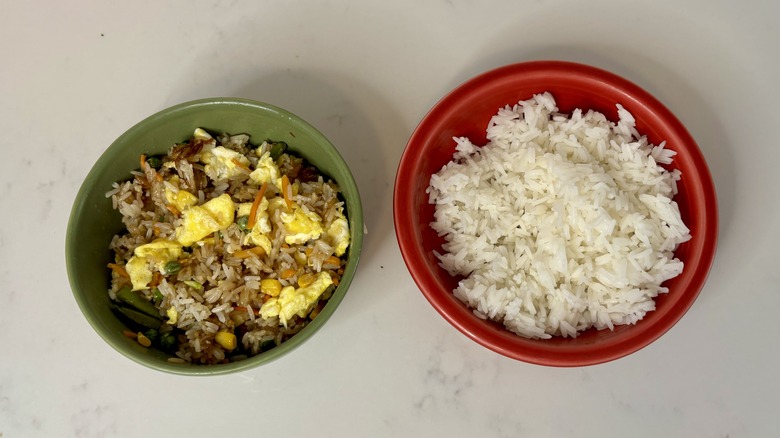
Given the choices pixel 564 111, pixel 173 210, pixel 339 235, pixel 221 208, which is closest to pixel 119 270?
pixel 173 210

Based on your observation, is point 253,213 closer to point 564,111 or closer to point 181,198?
point 181,198

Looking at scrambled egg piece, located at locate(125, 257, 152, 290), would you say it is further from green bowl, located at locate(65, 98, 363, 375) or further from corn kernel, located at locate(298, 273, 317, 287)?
corn kernel, located at locate(298, 273, 317, 287)

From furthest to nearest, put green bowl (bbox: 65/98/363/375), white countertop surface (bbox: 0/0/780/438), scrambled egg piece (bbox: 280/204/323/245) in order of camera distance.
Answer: white countertop surface (bbox: 0/0/780/438)
scrambled egg piece (bbox: 280/204/323/245)
green bowl (bbox: 65/98/363/375)

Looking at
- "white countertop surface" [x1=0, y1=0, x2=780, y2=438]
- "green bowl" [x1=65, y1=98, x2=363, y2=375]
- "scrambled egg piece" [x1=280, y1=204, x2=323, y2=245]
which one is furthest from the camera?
"white countertop surface" [x1=0, y1=0, x2=780, y2=438]

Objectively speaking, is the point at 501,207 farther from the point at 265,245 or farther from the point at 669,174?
the point at 265,245

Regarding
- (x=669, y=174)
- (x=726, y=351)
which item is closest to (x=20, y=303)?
(x=669, y=174)

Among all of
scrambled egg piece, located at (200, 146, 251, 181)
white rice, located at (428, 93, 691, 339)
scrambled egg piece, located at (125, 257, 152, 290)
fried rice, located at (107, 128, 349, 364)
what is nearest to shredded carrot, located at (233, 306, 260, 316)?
fried rice, located at (107, 128, 349, 364)

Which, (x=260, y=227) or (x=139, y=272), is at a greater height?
(x=260, y=227)
